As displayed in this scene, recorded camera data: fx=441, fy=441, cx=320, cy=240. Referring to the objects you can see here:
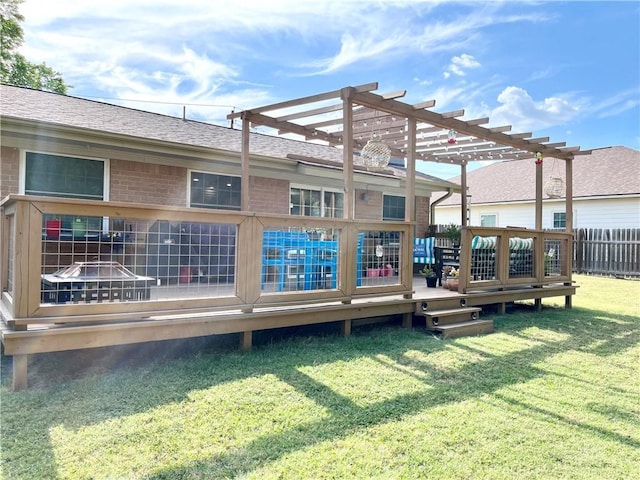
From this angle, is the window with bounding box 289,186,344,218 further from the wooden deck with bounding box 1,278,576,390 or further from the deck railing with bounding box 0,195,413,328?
the wooden deck with bounding box 1,278,576,390

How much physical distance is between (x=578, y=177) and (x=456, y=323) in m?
15.6

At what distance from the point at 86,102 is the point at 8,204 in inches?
212

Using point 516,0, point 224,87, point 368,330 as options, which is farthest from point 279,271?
point 224,87

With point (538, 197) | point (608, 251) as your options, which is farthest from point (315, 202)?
point (608, 251)

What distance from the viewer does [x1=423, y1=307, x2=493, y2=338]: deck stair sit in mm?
5574

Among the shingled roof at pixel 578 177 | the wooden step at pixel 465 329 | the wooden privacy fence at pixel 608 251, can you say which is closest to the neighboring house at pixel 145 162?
the wooden step at pixel 465 329

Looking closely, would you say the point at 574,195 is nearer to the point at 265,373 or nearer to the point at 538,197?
the point at 538,197

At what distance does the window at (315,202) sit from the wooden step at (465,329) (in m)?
4.14

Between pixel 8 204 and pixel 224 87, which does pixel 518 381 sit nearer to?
pixel 8 204

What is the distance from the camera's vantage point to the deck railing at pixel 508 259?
650cm

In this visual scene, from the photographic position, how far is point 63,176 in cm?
647

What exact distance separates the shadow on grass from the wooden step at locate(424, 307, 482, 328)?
23cm

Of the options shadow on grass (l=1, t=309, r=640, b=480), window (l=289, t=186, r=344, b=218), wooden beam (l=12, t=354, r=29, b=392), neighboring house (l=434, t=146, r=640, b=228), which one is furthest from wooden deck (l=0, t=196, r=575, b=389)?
neighboring house (l=434, t=146, r=640, b=228)

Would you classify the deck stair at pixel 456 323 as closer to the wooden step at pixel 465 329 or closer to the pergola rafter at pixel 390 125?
the wooden step at pixel 465 329
